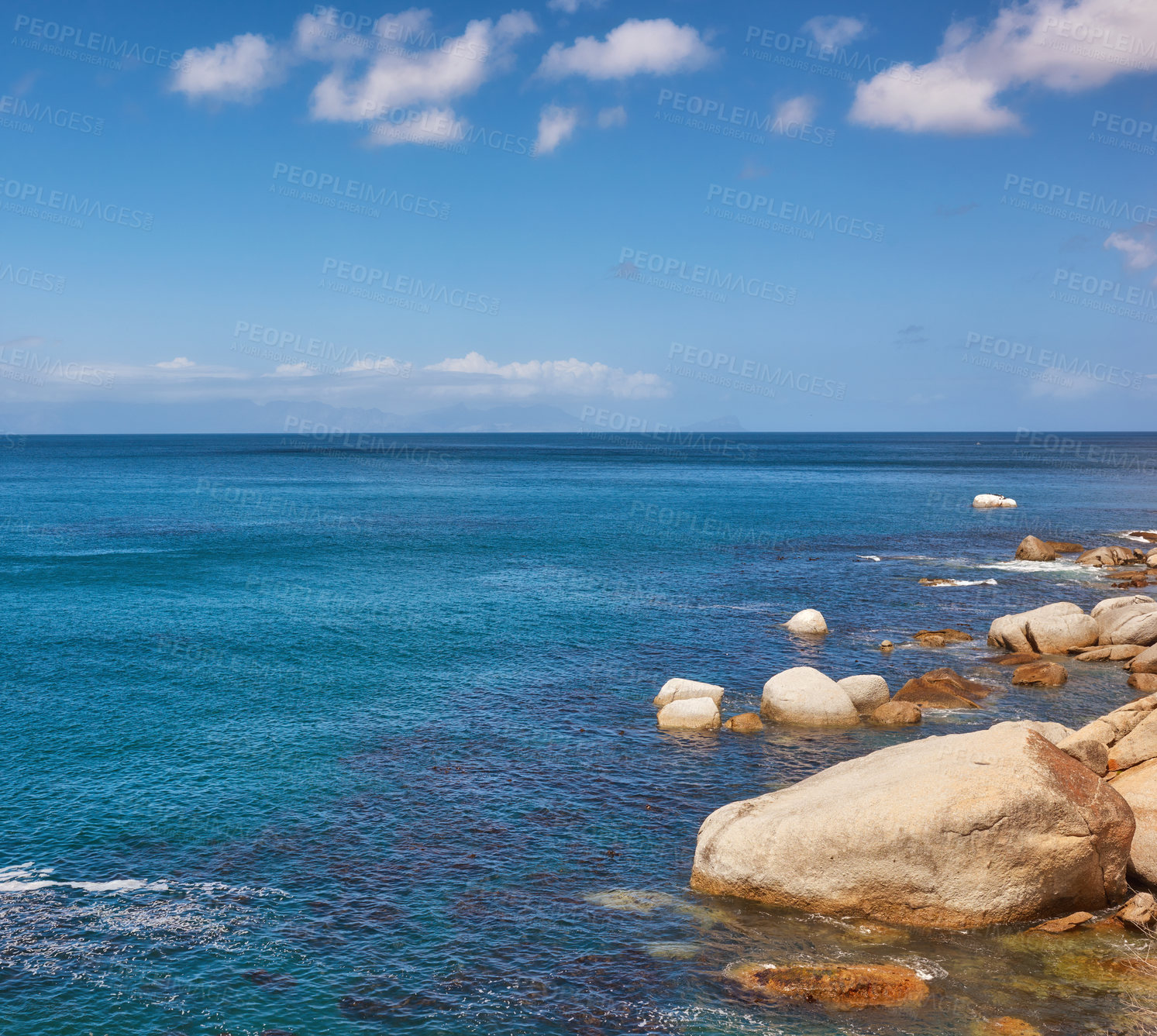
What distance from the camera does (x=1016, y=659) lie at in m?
42.8

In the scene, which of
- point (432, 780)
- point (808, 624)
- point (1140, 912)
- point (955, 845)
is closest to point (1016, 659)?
point (808, 624)

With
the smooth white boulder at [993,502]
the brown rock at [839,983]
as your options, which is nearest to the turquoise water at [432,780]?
the brown rock at [839,983]

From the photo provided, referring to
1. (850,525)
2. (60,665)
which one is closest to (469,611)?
(60,665)

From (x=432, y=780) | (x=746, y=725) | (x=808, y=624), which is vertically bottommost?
(x=432, y=780)

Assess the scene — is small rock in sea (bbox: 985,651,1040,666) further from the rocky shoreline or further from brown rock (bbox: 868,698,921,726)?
the rocky shoreline

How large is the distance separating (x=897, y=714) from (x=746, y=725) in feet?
19.1

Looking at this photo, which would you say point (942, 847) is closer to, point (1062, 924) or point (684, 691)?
point (1062, 924)

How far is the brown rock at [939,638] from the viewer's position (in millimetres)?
46312

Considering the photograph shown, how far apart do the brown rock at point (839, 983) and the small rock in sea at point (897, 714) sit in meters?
16.2

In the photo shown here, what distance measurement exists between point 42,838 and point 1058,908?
2654cm

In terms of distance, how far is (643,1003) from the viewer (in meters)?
17.8

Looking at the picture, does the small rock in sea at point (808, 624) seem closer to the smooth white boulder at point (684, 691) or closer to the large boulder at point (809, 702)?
the large boulder at point (809, 702)

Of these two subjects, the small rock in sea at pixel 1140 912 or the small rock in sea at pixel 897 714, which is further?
the small rock in sea at pixel 897 714

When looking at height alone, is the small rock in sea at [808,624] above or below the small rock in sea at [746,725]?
above
